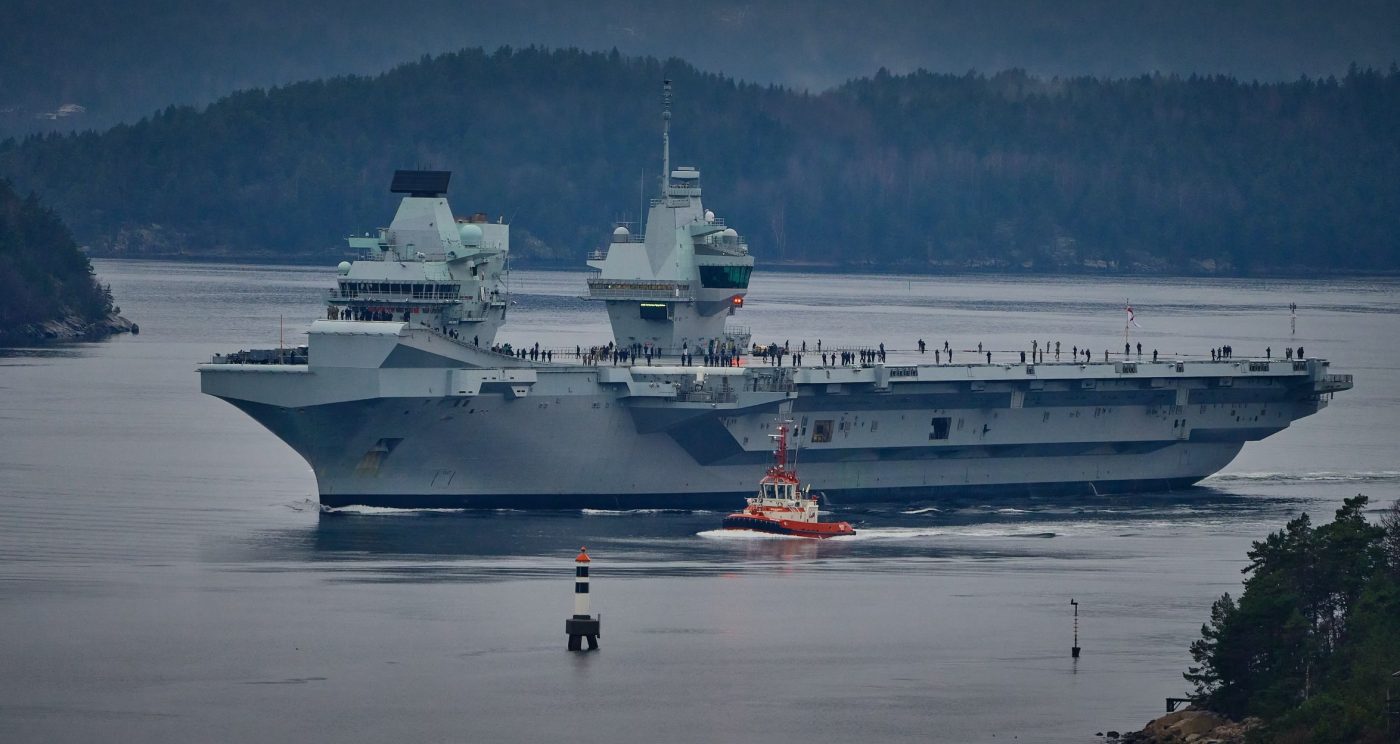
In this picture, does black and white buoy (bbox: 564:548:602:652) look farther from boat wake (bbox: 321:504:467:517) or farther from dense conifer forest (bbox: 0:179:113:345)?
dense conifer forest (bbox: 0:179:113:345)

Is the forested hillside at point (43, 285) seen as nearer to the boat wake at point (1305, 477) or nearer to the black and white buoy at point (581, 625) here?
the boat wake at point (1305, 477)

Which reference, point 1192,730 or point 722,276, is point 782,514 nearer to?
point 722,276

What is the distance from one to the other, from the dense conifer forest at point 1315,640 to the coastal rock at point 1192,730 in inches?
8.4

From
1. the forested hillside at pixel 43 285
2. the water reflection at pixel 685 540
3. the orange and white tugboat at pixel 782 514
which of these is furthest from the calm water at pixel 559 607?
the forested hillside at pixel 43 285

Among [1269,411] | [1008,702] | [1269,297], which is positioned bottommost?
[1008,702]

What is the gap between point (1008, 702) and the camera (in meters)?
34.7

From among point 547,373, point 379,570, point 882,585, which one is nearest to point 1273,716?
point 882,585

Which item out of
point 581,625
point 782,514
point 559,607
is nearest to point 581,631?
point 581,625

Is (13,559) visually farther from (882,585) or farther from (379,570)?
(882,585)

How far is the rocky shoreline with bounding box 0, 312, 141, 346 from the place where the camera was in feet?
356

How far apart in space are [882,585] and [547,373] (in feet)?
31.3

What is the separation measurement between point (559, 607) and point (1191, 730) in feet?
40.5

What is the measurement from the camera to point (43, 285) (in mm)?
112500

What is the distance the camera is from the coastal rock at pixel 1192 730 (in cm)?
3075
